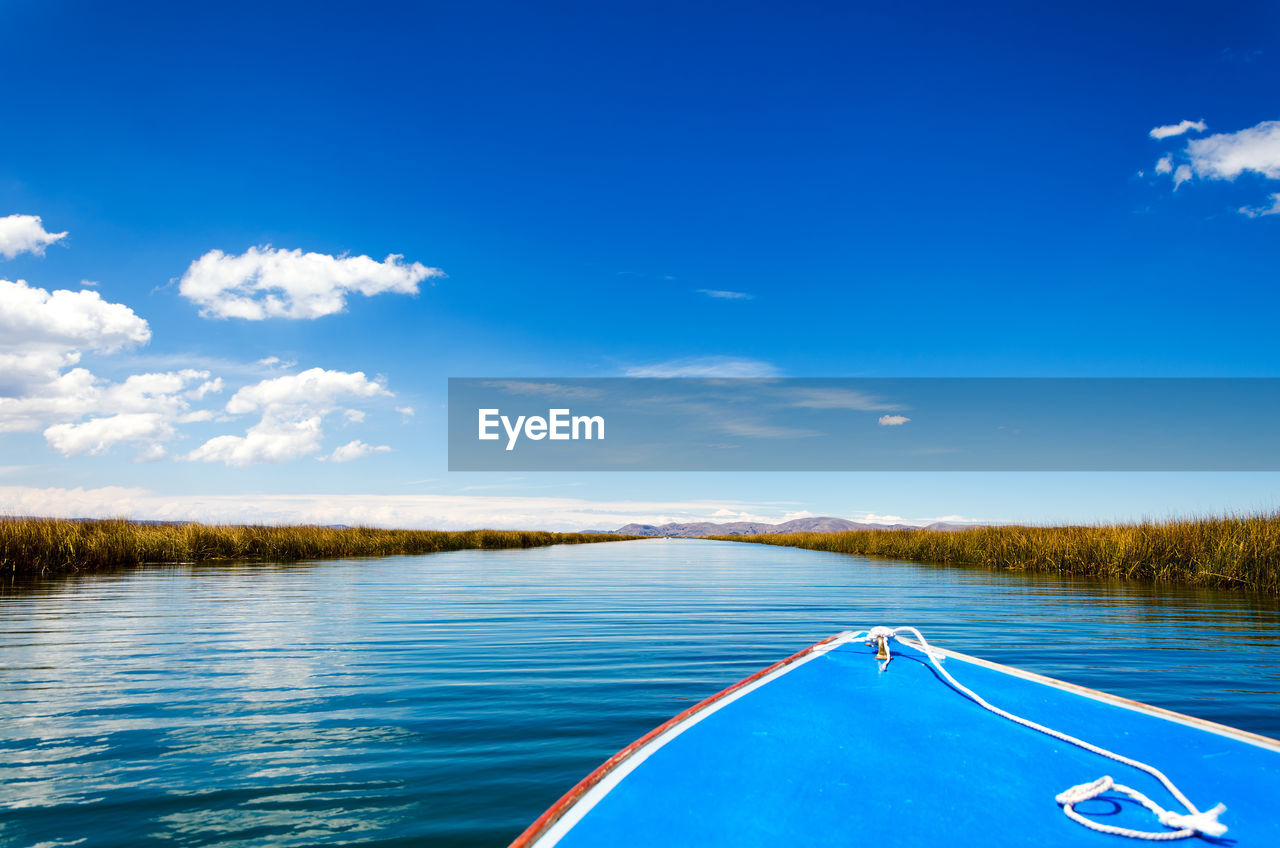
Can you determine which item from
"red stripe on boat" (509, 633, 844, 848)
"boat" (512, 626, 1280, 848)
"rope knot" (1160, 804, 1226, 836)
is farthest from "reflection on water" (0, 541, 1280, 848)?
"rope knot" (1160, 804, 1226, 836)

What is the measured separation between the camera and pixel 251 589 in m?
14.8

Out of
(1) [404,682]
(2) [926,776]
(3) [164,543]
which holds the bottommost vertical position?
(3) [164,543]

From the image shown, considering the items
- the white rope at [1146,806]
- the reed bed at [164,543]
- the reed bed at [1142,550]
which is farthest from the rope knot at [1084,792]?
the reed bed at [164,543]

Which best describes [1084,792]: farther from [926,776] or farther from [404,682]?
[404,682]

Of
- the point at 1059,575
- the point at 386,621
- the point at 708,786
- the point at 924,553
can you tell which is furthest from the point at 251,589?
the point at 924,553

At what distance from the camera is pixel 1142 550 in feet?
57.6

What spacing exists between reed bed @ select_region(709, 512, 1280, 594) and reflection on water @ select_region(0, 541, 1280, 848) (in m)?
1.46

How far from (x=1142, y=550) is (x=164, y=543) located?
31999 millimetres

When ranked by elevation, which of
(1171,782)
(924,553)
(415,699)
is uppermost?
(1171,782)

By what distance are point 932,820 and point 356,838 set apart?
108 inches

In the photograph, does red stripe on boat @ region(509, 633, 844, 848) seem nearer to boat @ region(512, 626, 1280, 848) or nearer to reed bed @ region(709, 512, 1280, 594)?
boat @ region(512, 626, 1280, 848)

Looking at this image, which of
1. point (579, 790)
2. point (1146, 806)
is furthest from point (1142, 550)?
point (579, 790)

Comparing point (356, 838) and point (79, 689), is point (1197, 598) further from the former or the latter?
point (79, 689)

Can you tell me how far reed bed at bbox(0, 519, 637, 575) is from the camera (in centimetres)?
1822
